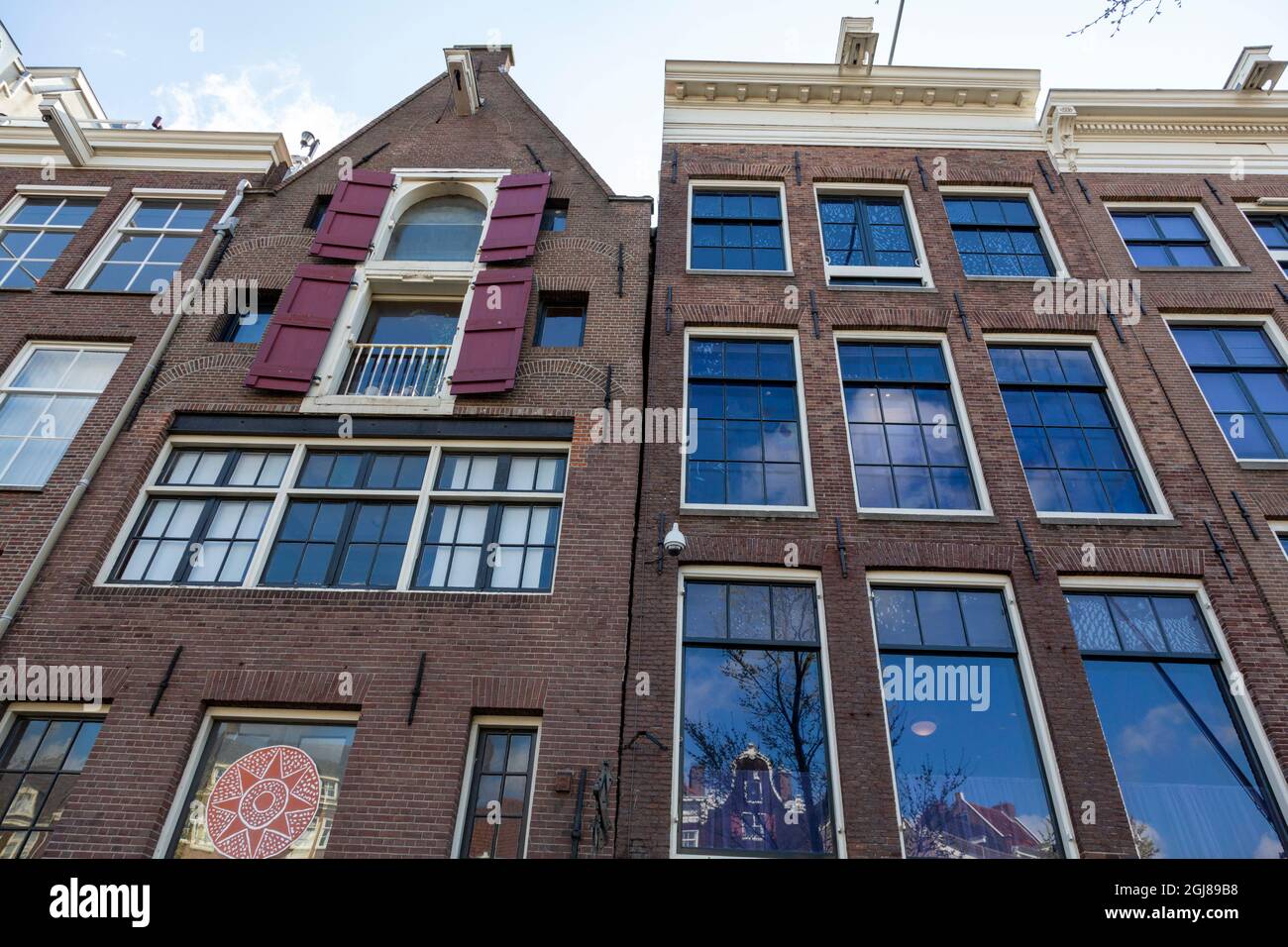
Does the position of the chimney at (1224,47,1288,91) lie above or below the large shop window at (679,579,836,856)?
above

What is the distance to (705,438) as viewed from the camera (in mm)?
11625

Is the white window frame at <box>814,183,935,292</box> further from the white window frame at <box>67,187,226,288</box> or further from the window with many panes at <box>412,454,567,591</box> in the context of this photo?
the white window frame at <box>67,187,226,288</box>

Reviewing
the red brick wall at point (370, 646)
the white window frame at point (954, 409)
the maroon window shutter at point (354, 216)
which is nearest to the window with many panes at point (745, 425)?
the white window frame at point (954, 409)

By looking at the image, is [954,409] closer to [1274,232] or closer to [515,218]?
[515,218]

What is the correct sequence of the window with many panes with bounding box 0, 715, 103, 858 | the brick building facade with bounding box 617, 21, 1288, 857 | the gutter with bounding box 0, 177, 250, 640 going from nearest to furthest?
the window with many panes with bounding box 0, 715, 103, 858 → the brick building facade with bounding box 617, 21, 1288, 857 → the gutter with bounding box 0, 177, 250, 640

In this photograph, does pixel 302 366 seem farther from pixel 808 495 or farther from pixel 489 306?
pixel 808 495

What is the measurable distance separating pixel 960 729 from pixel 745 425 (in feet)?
16.2

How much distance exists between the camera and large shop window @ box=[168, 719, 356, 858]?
8250mm

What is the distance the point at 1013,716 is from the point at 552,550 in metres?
5.75

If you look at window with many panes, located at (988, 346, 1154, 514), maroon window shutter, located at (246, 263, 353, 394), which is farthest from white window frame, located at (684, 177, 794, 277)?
maroon window shutter, located at (246, 263, 353, 394)

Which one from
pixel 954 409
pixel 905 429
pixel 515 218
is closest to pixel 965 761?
pixel 905 429

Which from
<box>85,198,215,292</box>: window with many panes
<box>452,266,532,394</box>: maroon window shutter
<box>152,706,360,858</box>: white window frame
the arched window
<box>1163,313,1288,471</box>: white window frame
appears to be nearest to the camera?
<box>152,706,360,858</box>: white window frame

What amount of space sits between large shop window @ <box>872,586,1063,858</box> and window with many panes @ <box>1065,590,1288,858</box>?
963mm

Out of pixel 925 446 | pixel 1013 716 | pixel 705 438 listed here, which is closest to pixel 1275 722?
pixel 1013 716
